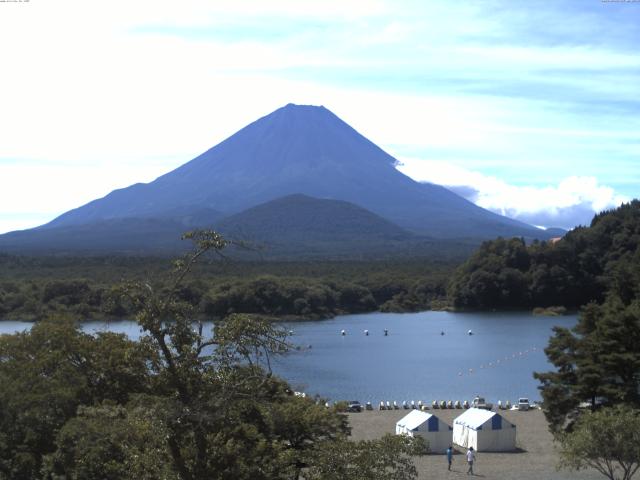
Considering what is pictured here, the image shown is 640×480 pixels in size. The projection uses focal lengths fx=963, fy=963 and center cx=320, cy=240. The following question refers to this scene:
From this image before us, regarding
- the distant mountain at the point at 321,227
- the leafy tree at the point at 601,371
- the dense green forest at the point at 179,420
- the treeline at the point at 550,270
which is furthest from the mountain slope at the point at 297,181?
the dense green forest at the point at 179,420

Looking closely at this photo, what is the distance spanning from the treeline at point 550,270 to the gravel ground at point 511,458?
32.5 m

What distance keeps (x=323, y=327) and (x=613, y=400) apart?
30519mm

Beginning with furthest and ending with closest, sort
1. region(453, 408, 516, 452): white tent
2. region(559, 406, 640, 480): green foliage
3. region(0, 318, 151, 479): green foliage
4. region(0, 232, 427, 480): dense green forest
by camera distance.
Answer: region(453, 408, 516, 452): white tent < region(559, 406, 640, 480): green foliage < region(0, 318, 151, 479): green foliage < region(0, 232, 427, 480): dense green forest

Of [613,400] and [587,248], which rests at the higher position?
[587,248]

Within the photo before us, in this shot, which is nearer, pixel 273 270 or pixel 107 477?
pixel 107 477

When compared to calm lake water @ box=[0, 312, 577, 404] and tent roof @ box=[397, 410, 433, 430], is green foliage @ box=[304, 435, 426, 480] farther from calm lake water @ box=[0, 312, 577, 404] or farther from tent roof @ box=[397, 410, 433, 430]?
calm lake water @ box=[0, 312, 577, 404]

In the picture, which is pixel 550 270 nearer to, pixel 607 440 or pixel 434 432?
pixel 434 432

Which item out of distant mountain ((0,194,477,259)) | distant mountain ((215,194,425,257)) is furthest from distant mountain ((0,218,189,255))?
distant mountain ((215,194,425,257))

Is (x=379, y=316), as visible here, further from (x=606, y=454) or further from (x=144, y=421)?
(x=144, y=421)

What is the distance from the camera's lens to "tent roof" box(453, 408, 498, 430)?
16.8 m

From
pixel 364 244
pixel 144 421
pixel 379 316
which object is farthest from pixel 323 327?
pixel 364 244

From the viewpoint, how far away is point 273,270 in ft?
211

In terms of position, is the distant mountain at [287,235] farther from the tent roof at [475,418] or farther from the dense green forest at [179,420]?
the dense green forest at [179,420]

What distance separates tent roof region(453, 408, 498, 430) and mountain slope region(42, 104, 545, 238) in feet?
375
